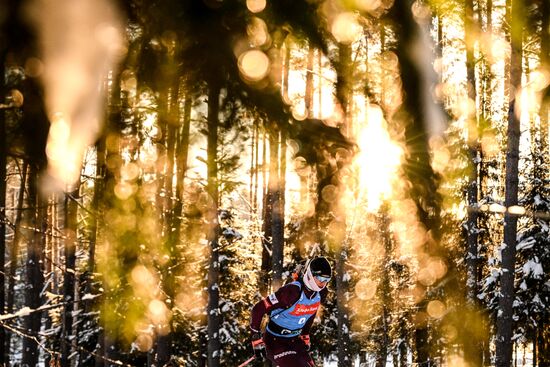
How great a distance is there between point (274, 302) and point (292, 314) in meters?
0.63

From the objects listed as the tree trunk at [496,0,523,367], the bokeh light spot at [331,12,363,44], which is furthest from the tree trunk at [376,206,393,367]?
the bokeh light spot at [331,12,363,44]

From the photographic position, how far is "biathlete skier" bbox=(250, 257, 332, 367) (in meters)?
7.10

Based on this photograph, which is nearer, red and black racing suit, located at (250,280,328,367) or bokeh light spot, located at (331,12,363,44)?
bokeh light spot, located at (331,12,363,44)

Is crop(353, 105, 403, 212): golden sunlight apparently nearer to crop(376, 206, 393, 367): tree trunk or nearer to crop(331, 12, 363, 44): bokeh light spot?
crop(331, 12, 363, 44): bokeh light spot

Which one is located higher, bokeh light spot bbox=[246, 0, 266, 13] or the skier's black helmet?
bokeh light spot bbox=[246, 0, 266, 13]

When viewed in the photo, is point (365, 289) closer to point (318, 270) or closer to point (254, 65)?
point (318, 270)

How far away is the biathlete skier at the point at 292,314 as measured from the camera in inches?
280

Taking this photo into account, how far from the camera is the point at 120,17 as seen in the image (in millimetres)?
1789

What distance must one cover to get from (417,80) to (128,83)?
114 cm

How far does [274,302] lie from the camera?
7.17 meters

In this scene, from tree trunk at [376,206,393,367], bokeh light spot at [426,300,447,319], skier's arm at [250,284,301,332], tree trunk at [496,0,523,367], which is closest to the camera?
skier's arm at [250,284,301,332]

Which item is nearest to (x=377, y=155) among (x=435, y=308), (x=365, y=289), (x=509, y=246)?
(x=509, y=246)

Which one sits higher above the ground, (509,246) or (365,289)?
(509,246)

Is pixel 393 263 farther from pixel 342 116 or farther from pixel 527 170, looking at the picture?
pixel 342 116
